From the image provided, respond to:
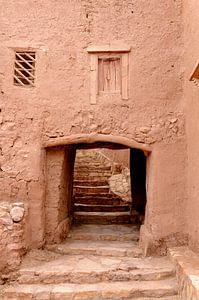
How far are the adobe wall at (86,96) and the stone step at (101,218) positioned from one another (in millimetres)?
2604

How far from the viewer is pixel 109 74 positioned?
6.42 metres

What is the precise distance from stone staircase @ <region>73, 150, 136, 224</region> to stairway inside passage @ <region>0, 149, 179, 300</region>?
3.10 feet

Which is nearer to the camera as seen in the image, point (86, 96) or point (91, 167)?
point (86, 96)

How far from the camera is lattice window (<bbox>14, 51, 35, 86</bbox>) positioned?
20.6ft

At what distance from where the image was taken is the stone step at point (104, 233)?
22.9 ft

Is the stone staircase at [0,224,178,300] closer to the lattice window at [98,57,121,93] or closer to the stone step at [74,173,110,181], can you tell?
the lattice window at [98,57,121,93]

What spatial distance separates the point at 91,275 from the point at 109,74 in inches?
137

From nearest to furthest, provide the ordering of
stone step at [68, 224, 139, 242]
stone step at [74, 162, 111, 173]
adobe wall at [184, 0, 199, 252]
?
adobe wall at [184, 0, 199, 252]
stone step at [68, 224, 139, 242]
stone step at [74, 162, 111, 173]

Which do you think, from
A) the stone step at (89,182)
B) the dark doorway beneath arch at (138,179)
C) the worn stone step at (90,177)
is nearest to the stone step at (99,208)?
the dark doorway beneath arch at (138,179)

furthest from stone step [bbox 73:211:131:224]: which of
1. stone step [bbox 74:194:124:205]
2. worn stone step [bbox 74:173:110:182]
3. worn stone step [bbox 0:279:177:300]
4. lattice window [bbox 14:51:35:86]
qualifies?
lattice window [bbox 14:51:35:86]

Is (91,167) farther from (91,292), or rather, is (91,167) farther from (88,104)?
(91,292)

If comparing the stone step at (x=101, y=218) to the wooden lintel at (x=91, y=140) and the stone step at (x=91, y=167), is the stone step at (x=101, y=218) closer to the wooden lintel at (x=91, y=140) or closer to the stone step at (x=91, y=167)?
the wooden lintel at (x=91, y=140)

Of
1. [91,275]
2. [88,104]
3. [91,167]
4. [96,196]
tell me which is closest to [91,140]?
[88,104]

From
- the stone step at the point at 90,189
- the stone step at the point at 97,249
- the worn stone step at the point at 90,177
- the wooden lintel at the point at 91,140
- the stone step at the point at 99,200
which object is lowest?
the stone step at the point at 97,249
